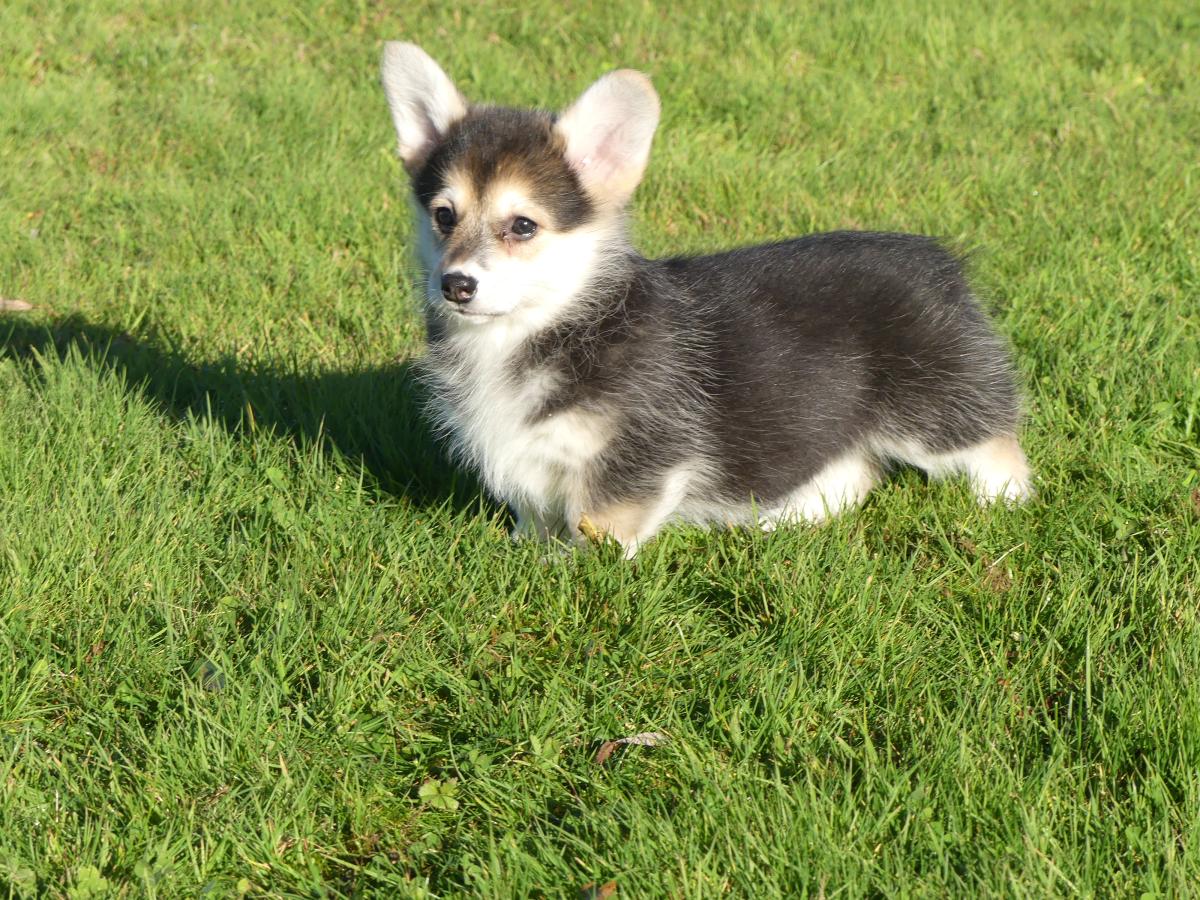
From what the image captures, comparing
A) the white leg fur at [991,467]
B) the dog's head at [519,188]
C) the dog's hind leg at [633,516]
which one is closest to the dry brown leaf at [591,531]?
the dog's hind leg at [633,516]

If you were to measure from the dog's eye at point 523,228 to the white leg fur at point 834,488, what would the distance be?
1226 mm

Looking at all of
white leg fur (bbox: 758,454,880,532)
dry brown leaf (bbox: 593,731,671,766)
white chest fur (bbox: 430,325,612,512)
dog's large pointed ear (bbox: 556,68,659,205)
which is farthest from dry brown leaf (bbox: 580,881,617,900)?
dog's large pointed ear (bbox: 556,68,659,205)

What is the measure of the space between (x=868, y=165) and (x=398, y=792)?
15.2ft

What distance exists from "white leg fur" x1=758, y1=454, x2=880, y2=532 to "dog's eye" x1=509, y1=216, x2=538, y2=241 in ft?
4.02

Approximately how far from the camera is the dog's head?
341 centimetres

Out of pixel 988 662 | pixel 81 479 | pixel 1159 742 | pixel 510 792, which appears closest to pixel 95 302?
pixel 81 479

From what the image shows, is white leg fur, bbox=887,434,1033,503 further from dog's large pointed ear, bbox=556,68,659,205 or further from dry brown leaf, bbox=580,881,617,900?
dry brown leaf, bbox=580,881,617,900

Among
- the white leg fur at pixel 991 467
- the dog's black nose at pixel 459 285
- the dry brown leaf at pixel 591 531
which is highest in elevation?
the dog's black nose at pixel 459 285

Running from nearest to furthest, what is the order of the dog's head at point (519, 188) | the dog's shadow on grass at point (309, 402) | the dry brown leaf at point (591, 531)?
the dog's head at point (519, 188) < the dry brown leaf at point (591, 531) < the dog's shadow on grass at point (309, 402)

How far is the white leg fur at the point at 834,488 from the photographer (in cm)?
407

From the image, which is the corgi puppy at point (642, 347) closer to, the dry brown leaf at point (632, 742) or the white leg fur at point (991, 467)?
the white leg fur at point (991, 467)

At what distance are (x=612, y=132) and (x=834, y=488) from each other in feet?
4.63

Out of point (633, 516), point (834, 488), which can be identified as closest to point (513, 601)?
point (633, 516)

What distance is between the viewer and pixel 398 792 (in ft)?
9.53
